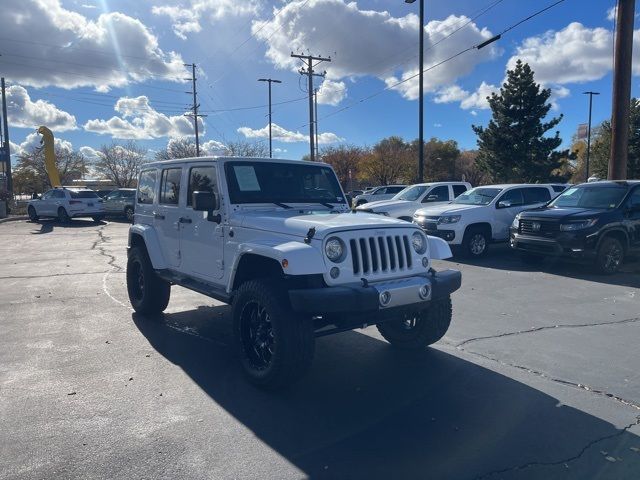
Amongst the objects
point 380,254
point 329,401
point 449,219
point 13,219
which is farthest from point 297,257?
point 13,219

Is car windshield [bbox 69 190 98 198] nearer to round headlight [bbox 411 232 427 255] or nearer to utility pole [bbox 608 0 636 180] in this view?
utility pole [bbox 608 0 636 180]

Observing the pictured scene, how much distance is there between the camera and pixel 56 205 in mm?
23719

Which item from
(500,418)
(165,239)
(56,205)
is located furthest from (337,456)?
(56,205)

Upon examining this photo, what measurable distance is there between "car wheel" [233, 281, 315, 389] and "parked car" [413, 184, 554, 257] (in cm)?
830

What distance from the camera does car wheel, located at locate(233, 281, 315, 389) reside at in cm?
411

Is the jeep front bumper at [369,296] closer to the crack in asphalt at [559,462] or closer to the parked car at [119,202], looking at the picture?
the crack in asphalt at [559,462]

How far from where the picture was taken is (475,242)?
12.3 metres

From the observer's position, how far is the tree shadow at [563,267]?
9.71m

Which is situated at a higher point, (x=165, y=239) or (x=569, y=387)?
(x=165, y=239)

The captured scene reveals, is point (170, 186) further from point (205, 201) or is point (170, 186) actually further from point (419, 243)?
point (419, 243)

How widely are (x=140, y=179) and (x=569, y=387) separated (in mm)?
5900

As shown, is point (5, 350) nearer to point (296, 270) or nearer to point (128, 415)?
point (128, 415)

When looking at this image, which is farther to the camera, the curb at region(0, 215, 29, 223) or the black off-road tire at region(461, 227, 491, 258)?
the curb at region(0, 215, 29, 223)

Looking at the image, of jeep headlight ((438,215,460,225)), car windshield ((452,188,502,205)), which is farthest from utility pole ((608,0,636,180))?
jeep headlight ((438,215,460,225))
